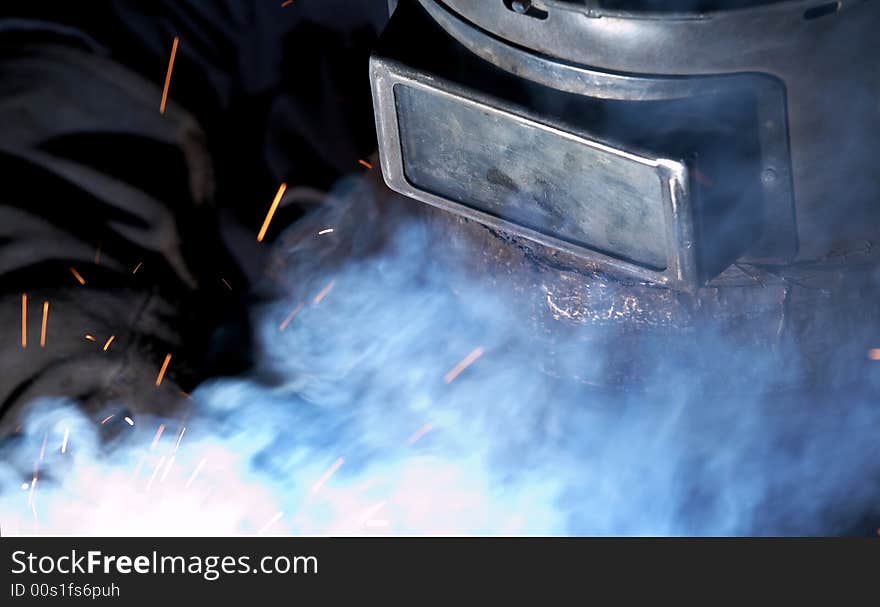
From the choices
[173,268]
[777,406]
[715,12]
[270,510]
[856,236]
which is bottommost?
[270,510]

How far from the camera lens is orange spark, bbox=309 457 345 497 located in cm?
281

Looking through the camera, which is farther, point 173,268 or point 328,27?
point 328,27

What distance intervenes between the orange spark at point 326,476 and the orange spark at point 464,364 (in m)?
0.35

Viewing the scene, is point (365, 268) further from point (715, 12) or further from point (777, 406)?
point (715, 12)

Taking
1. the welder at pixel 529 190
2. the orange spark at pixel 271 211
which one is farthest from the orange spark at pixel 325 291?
the orange spark at pixel 271 211

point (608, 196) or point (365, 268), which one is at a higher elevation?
point (608, 196)

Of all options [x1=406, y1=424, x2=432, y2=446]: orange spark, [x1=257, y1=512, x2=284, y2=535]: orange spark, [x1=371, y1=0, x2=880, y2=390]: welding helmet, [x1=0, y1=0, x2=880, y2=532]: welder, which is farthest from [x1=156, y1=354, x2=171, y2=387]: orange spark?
[x1=371, y1=0, x2=880, y2=390]: welding helmet

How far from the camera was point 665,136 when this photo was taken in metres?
1.79

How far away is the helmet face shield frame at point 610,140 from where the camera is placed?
69.9 inches

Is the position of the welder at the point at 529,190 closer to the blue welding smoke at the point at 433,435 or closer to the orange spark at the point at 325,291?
the blue welding smoke at the point at 433,435

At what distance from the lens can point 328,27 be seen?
3.46m

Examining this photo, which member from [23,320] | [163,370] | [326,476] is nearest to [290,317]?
[163,370]

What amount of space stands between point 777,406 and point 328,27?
186 cm

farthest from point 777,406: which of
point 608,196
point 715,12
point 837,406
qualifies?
point 715,12
